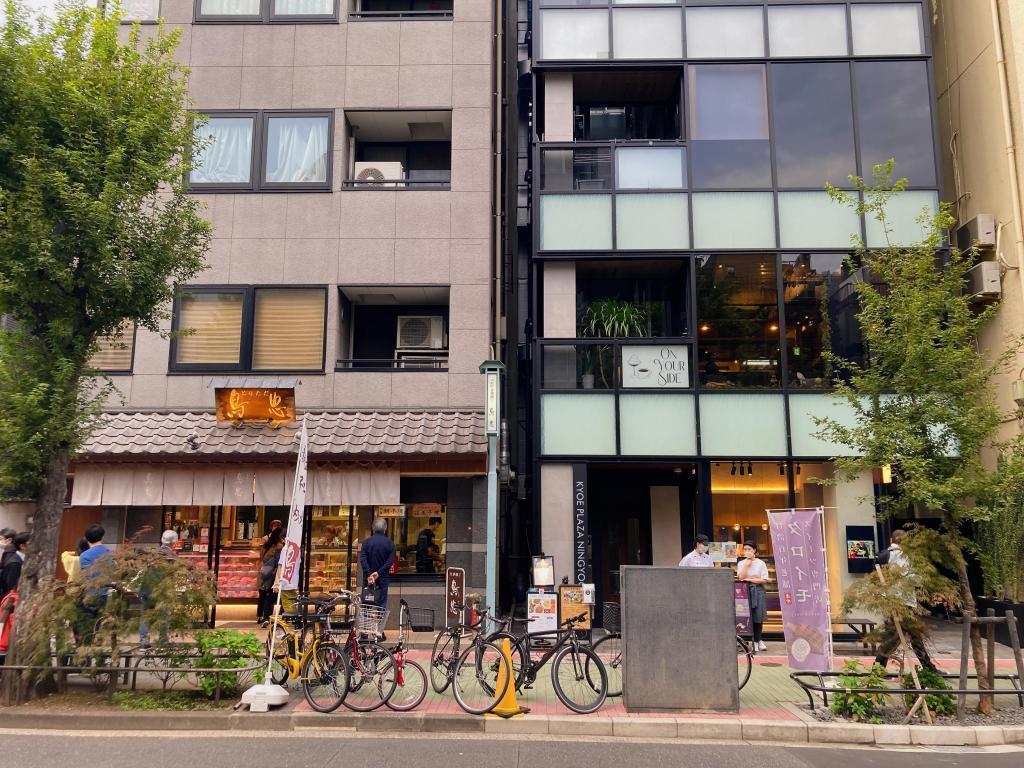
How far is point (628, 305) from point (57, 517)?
1102 centimetres

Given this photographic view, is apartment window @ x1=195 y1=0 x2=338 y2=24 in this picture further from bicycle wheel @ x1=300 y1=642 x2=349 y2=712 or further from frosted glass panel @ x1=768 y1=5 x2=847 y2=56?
bicycle wheel @ x1=300 y1=642 x2=349 y2=712

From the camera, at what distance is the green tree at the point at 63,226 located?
9180 mm

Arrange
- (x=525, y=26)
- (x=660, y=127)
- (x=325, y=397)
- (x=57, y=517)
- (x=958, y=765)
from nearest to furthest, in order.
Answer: (x=958, y=765), (x=57, y=517), (x=325, y=397), (x=660, y=127), (x=525, y=26)

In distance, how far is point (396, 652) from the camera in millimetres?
9023

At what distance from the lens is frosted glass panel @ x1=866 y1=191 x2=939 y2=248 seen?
49.2ft

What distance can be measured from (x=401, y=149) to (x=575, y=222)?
4586 mm

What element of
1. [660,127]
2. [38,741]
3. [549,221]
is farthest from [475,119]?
[38,741]

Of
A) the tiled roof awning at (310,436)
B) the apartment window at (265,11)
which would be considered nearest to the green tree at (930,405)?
the tiled roof awning at (310,436)

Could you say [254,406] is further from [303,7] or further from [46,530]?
[303,7]

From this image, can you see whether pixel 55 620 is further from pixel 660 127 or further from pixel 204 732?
pixel 660 127

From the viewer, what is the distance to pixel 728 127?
15656mm

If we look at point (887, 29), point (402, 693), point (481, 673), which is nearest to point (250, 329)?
point (402, 693)

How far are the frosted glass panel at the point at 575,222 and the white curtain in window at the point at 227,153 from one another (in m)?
6.51

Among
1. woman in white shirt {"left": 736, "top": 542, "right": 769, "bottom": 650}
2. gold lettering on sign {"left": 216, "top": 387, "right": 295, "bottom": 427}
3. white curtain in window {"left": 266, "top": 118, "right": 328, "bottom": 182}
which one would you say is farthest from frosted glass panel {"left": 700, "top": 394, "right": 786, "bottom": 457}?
white curtain in window {"left": 266, "top": 118, "right": 328, "bottom": 182}
